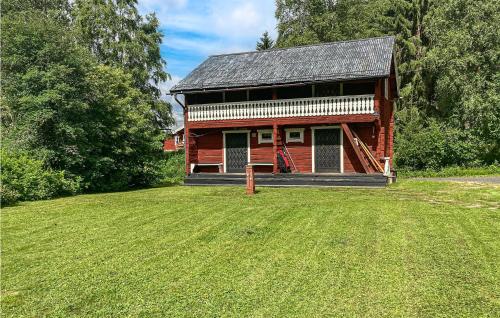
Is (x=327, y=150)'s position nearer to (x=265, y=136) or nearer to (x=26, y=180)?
(x=265, y=136)

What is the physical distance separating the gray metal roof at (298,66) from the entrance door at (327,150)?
111 inches

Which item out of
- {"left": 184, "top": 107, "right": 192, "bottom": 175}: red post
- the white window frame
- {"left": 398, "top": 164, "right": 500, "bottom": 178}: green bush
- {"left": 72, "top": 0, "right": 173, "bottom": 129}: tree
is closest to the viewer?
the white window frame

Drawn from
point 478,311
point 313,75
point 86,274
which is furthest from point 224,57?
point 478,311

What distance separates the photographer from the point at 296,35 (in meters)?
35.6

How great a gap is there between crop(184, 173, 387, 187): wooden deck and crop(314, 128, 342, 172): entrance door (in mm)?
2540

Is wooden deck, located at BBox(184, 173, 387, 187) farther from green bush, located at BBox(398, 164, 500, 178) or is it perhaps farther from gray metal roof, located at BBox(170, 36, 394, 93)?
green bush, located at BBox(398, 164, 500, 178)

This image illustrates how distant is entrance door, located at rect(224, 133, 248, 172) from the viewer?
785 inches

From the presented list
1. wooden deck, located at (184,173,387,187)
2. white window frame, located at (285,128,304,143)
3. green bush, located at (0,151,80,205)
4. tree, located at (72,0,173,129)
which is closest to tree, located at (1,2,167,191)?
green bush, located at (0,151,80,205)

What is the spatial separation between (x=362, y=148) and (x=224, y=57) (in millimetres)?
9585

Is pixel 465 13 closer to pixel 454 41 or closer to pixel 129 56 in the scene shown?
pixel 454 41

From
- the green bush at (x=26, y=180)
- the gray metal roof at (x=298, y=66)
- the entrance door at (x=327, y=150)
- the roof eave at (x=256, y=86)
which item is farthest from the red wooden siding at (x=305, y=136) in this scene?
the green bush at (x=26, y=180)

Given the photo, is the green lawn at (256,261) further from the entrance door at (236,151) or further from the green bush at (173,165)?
the green bush at (173,165)

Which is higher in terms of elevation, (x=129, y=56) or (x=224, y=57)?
(x=129, y=56)

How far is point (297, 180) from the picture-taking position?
53.0ft
